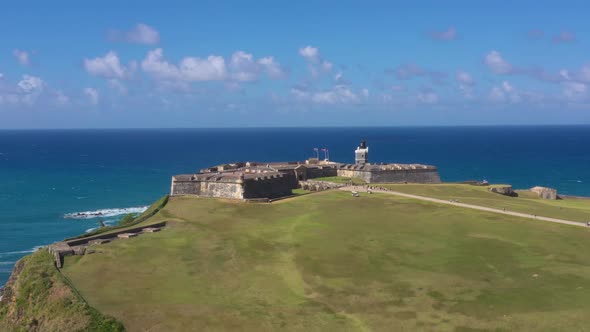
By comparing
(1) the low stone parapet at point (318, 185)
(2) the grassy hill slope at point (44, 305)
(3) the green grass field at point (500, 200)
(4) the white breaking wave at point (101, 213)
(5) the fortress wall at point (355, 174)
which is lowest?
(4) the white breaking wave at point (101, 213)

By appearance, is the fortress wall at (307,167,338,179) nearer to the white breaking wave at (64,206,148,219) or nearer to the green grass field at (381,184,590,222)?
the green grass field at (381,184,590,222)

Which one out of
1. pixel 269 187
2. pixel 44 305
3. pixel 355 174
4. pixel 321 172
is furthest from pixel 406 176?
pixel 44 305

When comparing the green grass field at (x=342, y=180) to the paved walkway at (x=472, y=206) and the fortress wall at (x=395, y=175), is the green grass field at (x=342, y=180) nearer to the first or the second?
the fortress wall at (x=395, y=175)

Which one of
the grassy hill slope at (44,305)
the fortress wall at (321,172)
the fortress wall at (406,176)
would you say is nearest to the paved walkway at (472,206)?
the fortress wall at (406,176)

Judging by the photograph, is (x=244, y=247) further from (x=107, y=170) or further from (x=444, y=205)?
(x=107, y=170)

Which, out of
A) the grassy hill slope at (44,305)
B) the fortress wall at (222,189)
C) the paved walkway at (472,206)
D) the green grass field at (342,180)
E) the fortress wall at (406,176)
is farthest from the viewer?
the fortress wall at (406,176)
